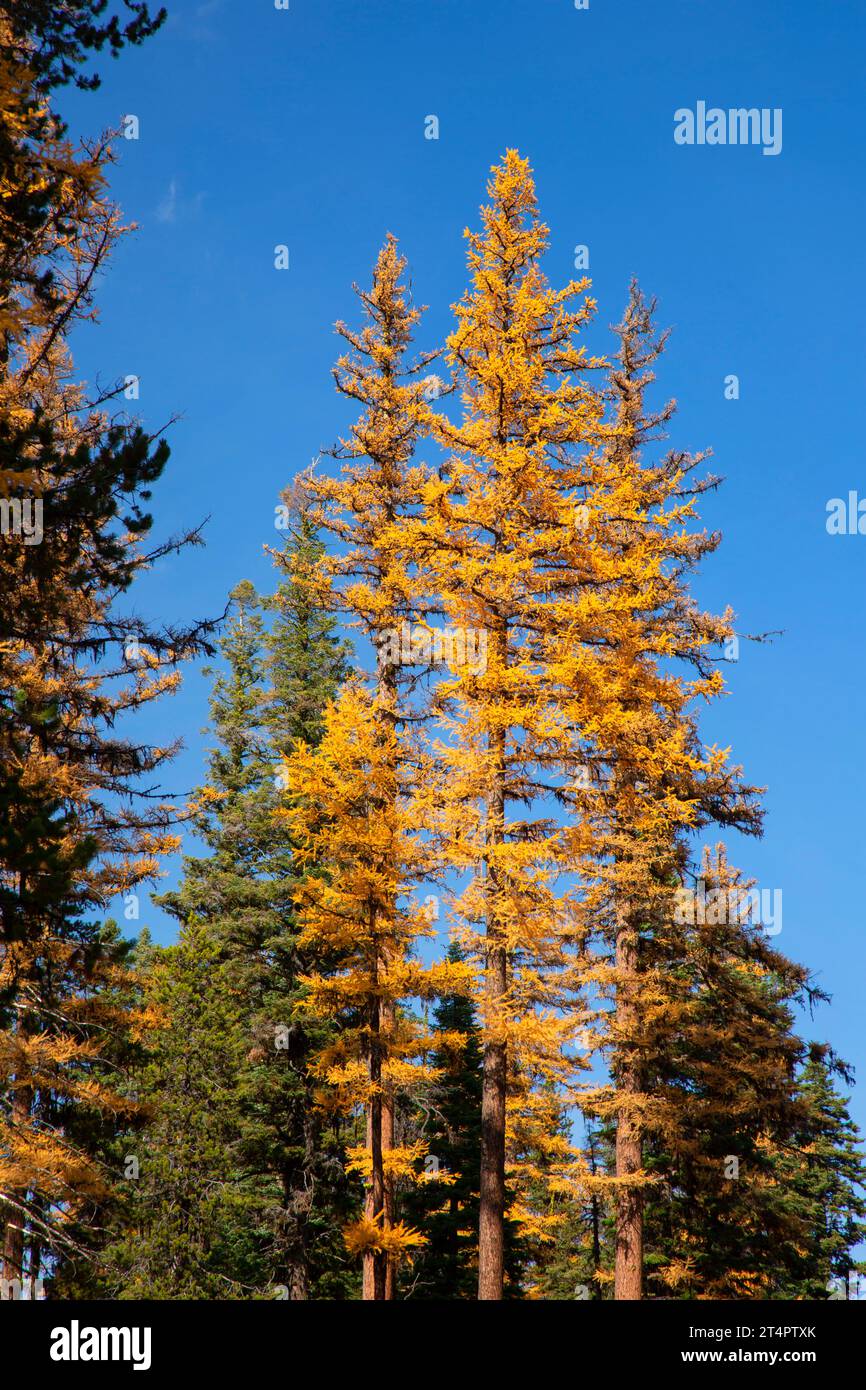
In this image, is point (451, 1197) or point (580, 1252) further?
point (580, 1252)

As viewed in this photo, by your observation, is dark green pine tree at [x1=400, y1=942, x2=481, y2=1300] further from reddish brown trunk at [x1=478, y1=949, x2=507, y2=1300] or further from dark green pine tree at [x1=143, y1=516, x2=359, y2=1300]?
reddish brown trunk at [x1=478, y1=949, x2=507, y2=1300]

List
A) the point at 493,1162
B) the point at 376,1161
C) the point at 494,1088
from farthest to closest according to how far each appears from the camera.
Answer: the point at 376,1161
the point at 494,1088
the point at 493,1162

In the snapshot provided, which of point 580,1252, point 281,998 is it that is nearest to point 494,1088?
point 281,998

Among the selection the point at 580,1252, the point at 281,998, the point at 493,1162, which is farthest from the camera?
the point at 580,1252

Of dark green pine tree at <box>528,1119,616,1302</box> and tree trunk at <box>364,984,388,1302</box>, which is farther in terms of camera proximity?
dark green pine tree at <box>528,1119,616,1302</box>

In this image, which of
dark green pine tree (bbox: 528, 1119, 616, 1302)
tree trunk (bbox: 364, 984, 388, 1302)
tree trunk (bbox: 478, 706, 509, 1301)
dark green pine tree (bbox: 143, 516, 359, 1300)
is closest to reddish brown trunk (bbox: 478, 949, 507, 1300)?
tree trunk (bbox: 478, 706, 509, 1301)

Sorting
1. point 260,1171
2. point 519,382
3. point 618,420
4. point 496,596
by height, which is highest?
point 618,420

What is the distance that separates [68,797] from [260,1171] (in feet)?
39.4

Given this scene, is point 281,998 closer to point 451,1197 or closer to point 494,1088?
point 451,1197

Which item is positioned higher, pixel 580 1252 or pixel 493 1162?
pixel 493 1162
